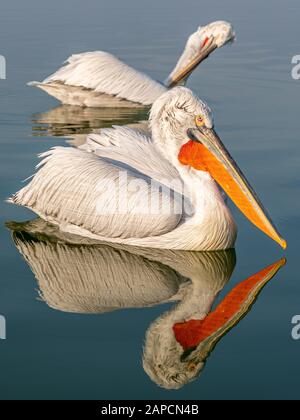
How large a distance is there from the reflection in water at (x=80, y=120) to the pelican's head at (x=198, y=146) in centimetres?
282

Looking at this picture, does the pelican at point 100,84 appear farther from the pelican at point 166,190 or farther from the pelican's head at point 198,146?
the pelican's head at point 198,146

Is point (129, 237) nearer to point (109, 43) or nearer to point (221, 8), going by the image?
point (109, 43)

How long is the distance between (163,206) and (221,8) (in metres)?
11.3

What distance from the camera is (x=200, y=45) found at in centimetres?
1175

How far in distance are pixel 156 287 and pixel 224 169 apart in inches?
39.2

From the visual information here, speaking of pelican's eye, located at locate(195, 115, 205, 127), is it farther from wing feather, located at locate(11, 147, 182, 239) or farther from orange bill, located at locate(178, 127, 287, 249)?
wing feather, located at locate(11, 147, 182, 239)

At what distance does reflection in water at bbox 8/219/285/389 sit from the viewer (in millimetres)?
5117

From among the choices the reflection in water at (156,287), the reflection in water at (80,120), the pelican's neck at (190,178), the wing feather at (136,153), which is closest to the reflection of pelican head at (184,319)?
the reflection in water at (156,287)

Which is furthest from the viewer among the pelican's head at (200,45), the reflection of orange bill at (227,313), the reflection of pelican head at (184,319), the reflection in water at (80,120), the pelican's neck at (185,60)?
the pelican's head at (200,45)

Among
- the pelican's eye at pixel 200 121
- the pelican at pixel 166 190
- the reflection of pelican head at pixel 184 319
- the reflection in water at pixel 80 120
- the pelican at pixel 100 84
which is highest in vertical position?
the pelican at pixel 100 84

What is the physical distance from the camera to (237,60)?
13.0 m

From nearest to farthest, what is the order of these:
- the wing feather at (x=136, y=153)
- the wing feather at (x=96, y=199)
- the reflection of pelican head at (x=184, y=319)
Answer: the reflection of pelican head at (x=184, y=319)
the wing feather at (x=96, y=199)
the wing feather at (x=136, y=153)

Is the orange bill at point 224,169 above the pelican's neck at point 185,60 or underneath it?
underneath

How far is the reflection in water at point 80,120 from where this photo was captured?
9.66 m
